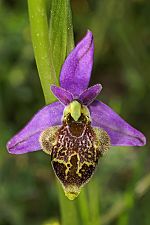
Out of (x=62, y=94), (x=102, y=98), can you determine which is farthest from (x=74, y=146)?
(x=102, y=98)

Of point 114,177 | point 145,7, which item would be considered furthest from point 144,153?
point 145,7

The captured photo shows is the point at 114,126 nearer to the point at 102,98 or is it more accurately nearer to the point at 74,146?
the point at 74,146

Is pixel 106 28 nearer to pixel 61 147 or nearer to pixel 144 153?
pixel 144 153

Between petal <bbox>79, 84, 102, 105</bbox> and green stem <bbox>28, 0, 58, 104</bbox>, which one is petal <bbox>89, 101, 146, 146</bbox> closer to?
petal <bbox>79, 84, 102, 105</bbox>

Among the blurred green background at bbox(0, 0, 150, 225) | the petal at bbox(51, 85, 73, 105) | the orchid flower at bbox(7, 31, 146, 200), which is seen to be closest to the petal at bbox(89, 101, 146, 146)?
the orchid flower at bbox(7, 31, 146, 200)

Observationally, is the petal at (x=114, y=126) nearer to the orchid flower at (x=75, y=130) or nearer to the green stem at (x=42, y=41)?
the orchid flower at (x=75, y=130)

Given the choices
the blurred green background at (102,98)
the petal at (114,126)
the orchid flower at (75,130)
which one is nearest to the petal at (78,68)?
the orchid flower at (75,130)

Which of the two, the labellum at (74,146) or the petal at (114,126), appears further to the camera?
the petal at (114,126)
